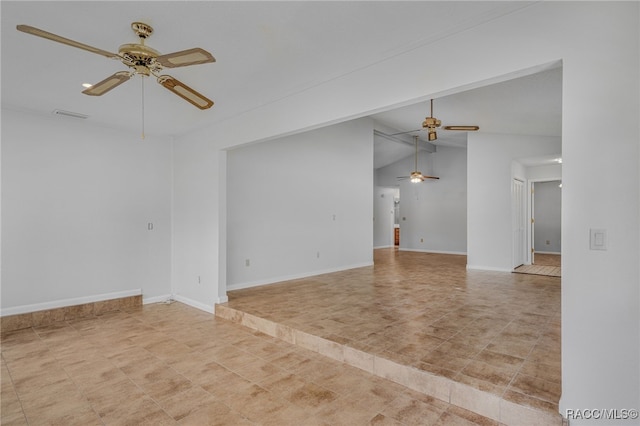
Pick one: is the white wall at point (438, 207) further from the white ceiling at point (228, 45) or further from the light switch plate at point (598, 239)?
the light switch plate at point (598, 239)

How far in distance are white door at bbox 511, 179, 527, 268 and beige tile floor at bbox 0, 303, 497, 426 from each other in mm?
5884

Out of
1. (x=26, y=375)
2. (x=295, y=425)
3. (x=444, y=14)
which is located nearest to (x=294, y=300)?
(x=295, y=425)

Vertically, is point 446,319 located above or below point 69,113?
below

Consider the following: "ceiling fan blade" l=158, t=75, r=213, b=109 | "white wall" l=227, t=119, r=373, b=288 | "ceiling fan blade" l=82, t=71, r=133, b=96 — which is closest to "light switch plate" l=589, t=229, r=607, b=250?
"ceiling fan blade" l=158, t=75, r=213, b=109

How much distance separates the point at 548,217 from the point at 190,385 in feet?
37.3

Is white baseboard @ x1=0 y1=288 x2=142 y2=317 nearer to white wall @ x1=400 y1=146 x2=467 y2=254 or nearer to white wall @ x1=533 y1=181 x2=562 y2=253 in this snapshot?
white wall @ x1=400 y1=146 x2=467 y2=254

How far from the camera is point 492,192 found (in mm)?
7520

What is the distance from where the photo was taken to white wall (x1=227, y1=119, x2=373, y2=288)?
591cm

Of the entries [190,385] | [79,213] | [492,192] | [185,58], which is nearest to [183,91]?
[185,58]

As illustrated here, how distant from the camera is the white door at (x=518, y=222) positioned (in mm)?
7383

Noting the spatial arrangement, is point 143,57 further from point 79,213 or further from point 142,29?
point 79,213

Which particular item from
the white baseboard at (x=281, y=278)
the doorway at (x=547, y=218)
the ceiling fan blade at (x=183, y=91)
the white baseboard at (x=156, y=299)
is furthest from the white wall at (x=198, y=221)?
the doorway at (x=547, y=218)

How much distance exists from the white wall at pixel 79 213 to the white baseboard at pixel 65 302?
13 millimetres

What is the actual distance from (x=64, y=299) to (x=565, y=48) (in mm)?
6357
